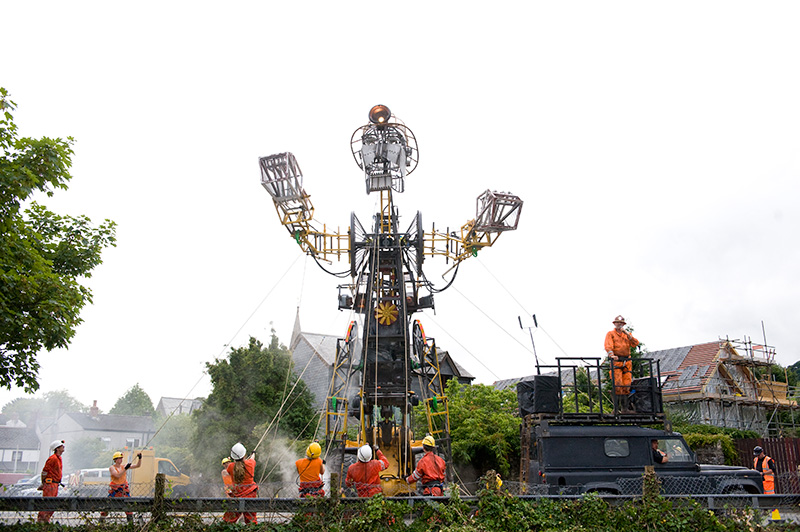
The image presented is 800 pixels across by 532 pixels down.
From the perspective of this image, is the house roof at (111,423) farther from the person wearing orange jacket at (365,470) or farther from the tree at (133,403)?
the person wearing orange jacket at (365,470)

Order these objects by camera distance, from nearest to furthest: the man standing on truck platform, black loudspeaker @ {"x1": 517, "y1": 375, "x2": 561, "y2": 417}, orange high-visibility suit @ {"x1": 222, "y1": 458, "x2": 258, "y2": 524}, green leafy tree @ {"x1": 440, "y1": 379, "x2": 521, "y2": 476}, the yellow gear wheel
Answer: orange high-visibility suit @ {"x1": 222, "y1": 458, "x2": 258, "y2": 524} < the man standing on truck platform < black loudspeaker @ {"x1": 517, "y1": 375, "x2": 561, "y2": 417} < the yellow gear wheel < green leafy tree @ {"x1": 440, "y1": 379, "x2": 521, "y2": 476}

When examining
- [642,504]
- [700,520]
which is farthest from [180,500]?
[700,520]

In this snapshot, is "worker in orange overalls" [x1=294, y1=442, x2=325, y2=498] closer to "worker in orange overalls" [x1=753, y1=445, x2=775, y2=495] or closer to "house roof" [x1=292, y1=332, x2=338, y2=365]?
"worker in orange overalls" [x1=753, y1=445, x2=775, y2=495]

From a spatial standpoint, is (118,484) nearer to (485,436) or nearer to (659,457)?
(659,457)

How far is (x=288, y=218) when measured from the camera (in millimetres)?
14820

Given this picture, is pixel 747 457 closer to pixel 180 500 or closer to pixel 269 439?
pixel 269 439

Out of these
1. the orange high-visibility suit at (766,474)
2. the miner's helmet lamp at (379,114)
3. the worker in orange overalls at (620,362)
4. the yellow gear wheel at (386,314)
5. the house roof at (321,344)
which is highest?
the miner's helmet lamp at (379,114)

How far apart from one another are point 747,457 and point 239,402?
20.9m

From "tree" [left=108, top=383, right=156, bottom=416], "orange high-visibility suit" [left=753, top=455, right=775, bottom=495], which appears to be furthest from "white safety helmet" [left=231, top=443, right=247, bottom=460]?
"tree" [left=108, top=383, right=156, bottom=416]

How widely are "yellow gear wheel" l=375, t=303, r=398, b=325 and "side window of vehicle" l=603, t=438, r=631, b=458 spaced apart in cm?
534

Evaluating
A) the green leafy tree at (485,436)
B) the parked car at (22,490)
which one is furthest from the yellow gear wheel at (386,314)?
→ the green leafy tree at (485,436)

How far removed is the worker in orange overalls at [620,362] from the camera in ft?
42.4

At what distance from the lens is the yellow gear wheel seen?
14.2m

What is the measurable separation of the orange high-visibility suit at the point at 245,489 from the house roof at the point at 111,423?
54.6m
